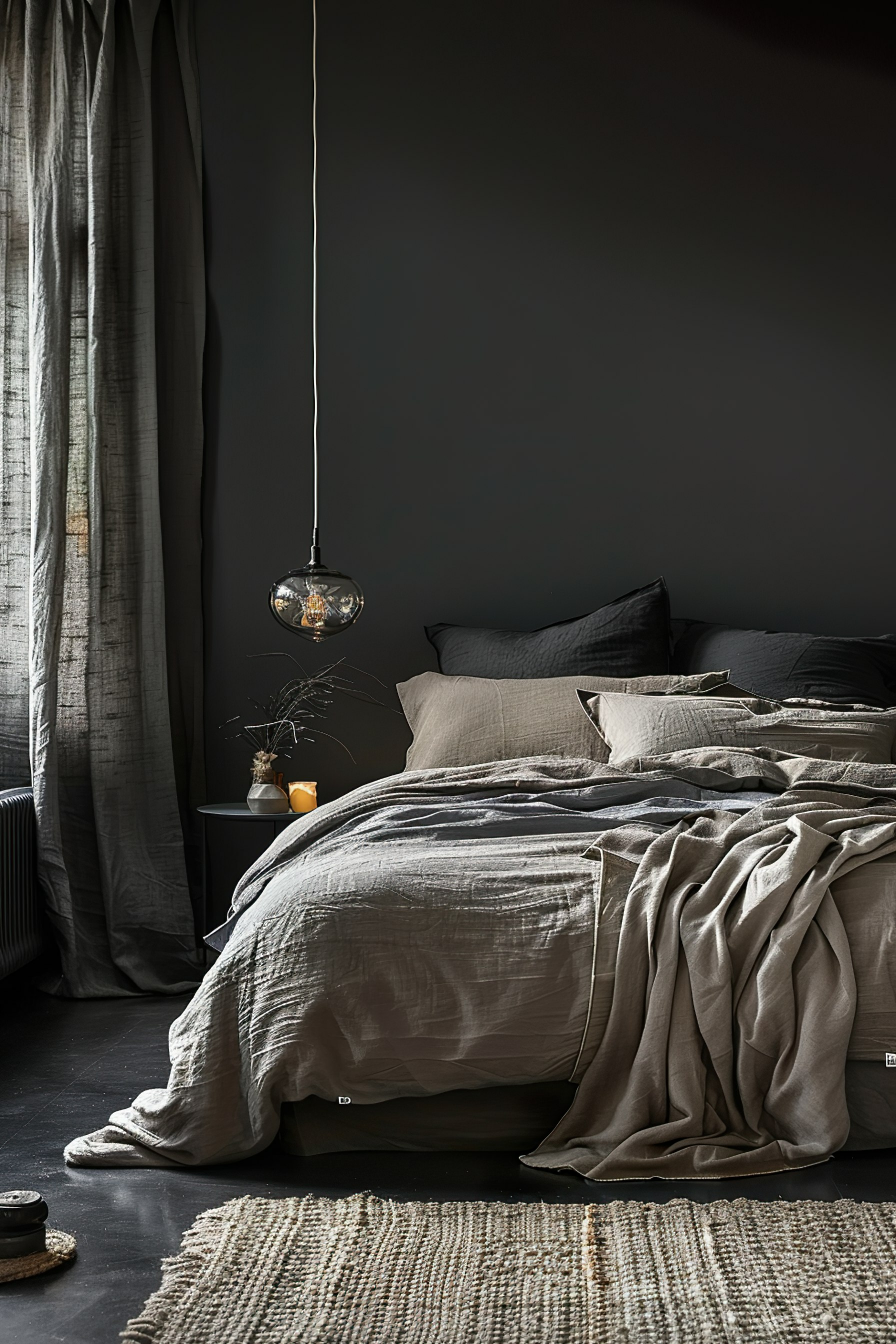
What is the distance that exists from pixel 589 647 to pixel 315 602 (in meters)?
0.92

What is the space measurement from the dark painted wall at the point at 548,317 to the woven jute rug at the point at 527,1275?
2537 mm

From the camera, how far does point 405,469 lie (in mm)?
4402

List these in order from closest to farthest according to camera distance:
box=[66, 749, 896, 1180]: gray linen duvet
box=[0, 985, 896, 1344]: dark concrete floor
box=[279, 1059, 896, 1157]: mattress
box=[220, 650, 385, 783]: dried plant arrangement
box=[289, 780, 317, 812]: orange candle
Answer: box=[0, 985, 896, 1344]: dark concrete floor < box=[66, 749, 896, 1180]: gray linen duvet < box=[279, 1059, 896, 1157]: mattress < box=[289, 780, 317, 812]: orange candle < box=[220, 650, 385, 783]: dried plant arrangement

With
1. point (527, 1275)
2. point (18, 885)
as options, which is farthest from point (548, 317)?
point (527, 1275)

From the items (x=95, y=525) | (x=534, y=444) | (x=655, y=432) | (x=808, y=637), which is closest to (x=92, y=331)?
(x=95, y=525)

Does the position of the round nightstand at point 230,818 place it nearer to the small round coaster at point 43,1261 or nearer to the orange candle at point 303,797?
the orange candle at point 303,797

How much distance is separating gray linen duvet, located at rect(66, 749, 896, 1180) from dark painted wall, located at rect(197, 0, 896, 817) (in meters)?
2.16

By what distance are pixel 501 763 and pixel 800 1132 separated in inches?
53.6

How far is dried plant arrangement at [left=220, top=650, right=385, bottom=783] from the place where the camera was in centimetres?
428

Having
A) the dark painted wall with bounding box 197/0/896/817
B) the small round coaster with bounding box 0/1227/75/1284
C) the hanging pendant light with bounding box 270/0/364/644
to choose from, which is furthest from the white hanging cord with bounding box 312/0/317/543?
the small round coaster with bounding box 0/1227/75/1284

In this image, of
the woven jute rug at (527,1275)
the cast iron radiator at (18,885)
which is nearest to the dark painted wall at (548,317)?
the cast iron radiator at (18,885)

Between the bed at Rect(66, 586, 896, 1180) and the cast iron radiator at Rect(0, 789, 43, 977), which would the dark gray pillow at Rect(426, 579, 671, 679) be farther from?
the bed at Rect(66, 586, 896, 1180)

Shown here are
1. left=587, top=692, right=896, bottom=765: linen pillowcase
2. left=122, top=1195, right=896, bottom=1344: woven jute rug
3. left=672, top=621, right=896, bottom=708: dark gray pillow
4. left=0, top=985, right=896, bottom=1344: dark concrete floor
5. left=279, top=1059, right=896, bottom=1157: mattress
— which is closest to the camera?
left=122, top=1195, right=896, bottom=1344: woven jute rug

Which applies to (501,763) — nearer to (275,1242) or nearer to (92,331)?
(275,1242)
